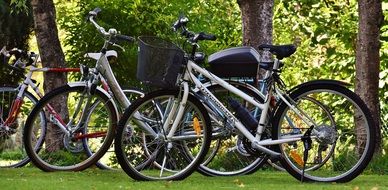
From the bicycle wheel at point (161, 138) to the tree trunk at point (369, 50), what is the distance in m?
2.85

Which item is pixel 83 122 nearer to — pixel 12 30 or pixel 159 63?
pixel 159 63

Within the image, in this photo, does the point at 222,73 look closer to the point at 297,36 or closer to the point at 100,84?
the point at 100,84

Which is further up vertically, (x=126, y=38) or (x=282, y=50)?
(x=126, y=38)

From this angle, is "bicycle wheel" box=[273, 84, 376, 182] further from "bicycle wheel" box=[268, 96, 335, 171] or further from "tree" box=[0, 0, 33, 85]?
"tree" box=[0, 0, 33, 85]

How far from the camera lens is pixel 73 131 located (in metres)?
7.03

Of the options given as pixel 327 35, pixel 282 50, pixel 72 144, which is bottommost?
pixel 72 144

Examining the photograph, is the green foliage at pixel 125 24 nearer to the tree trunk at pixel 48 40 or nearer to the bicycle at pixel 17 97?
the tree trunk at pixel 48 40

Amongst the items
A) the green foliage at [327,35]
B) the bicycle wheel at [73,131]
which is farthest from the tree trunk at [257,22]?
the green foliage at [327,35]

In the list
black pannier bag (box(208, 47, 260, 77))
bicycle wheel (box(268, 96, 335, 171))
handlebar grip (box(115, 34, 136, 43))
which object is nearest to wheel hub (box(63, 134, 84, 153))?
handlebar grip (box(115, 34, 136, 43))

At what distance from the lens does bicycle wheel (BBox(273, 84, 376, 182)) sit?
618cm

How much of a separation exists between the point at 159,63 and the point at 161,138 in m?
0.61

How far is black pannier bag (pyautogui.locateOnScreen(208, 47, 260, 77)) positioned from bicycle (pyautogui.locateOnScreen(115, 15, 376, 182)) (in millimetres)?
41

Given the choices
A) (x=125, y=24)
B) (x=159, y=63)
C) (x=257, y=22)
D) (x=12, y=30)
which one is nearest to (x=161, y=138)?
(x=159, y=63)

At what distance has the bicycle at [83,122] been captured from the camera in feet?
22.0
